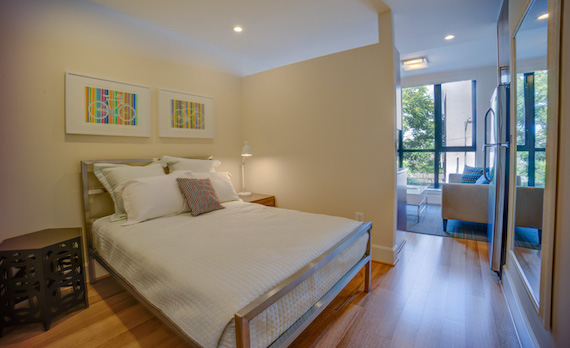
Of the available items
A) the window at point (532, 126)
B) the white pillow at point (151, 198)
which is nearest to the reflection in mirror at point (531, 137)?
the window at point (532, 126)

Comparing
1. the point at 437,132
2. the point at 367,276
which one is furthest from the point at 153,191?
the point at 437,132

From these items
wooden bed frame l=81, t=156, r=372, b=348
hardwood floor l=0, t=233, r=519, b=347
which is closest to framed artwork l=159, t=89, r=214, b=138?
wooden bed frame l=81, t=156, r=372, b=348

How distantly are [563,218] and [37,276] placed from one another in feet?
9.76

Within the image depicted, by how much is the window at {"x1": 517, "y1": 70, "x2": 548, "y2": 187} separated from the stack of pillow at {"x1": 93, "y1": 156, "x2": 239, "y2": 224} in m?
2.40

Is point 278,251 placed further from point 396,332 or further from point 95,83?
point 95,83

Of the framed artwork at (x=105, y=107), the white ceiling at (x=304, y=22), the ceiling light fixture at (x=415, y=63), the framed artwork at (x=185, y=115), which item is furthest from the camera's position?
the ceiling light fixture at (x=415, y=63)

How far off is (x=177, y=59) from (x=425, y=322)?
3.54 metres

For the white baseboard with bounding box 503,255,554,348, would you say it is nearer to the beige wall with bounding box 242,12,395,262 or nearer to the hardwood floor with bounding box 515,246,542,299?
the hardwood floor with bounding box 515,246,542,299

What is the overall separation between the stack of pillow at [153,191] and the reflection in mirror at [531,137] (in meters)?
2.37

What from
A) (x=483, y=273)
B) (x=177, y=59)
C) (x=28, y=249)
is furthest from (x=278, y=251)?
(x=177, y=59)

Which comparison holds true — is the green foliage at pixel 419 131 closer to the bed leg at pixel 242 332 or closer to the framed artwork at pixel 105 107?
the framed artwork at pixel 105 107

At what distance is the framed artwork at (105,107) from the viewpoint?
91.2 inches

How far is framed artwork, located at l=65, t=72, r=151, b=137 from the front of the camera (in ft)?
7.60

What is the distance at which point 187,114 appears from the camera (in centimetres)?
320
